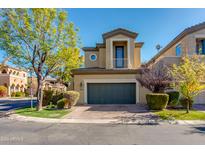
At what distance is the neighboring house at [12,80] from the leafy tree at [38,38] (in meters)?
25.3

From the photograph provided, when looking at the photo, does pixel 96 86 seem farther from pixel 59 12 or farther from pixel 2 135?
pixel 2 135

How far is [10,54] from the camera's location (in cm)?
1179

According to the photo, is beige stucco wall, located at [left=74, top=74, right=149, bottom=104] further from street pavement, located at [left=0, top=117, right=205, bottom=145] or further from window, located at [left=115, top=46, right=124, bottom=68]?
street pavement, located at [left=0, top=117, right=205, bottom=145]

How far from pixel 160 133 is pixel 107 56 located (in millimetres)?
12473

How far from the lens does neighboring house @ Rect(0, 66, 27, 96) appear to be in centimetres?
3647

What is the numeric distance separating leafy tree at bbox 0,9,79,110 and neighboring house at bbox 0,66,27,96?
25.3 m

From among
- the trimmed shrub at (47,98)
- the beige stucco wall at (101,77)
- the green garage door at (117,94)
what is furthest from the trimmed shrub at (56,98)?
the green garage door at (117,94)

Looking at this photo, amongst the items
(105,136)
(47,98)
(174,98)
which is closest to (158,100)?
(174,98)

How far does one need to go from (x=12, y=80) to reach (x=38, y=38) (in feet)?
105

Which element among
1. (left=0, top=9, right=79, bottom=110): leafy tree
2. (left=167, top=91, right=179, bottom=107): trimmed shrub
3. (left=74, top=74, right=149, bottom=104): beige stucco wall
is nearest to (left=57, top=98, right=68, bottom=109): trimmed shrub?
(left=0, top=9, right=79, bottom=110): leafy tree

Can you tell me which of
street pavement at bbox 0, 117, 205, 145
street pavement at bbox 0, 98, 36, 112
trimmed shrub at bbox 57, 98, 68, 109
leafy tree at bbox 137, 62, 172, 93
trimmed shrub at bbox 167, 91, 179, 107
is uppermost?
leafy tree at bbox 137, 62, 172, 93

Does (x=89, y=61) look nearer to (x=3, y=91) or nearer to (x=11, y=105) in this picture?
(x=11, y=105)

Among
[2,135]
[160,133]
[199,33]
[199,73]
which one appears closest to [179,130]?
[160,133]

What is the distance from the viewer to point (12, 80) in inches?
1500
